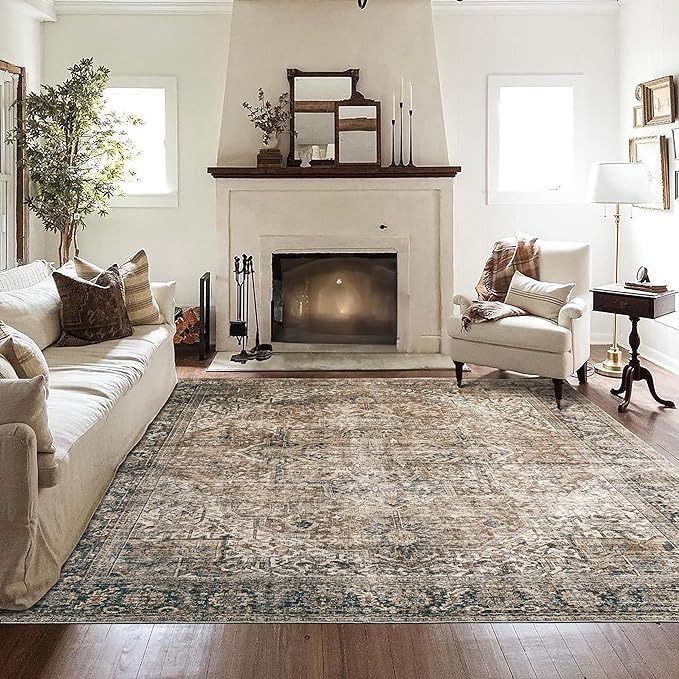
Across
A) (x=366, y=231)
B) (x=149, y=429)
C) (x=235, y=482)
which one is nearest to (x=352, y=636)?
(x=235, y=482)

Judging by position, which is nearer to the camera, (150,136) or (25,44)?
(25,44)

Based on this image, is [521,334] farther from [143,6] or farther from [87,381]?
[143,6]

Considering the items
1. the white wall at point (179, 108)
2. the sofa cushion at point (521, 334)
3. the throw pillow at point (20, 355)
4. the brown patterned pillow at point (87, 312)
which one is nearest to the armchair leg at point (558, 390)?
the sofa cushion at point (521, 334)

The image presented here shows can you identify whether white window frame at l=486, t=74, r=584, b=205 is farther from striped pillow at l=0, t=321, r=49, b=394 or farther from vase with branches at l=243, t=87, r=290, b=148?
striped pillow at l=0, t=321, r=49, b=394

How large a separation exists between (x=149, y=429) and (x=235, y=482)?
1.02m

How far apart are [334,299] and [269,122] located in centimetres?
→ 148

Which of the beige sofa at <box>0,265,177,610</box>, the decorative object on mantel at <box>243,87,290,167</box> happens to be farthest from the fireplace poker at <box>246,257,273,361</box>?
the beige sofa at <box>0,265,177,610</box>

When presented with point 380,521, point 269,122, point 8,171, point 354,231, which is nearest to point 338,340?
point 354,231

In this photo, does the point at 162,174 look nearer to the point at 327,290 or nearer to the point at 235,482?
A: the point at 327,290

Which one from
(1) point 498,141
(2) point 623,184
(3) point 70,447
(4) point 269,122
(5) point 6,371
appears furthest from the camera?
(1) point 498,141

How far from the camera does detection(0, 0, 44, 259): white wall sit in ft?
21.0

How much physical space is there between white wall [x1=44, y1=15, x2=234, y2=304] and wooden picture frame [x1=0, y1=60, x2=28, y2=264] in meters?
0.42

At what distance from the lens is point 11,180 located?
676 centimetres

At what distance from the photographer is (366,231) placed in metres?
6.99
